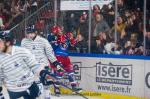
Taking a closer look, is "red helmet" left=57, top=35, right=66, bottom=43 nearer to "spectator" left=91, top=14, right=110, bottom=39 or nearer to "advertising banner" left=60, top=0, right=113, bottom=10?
"spectator" left=91, top=14, right=110, bottom=39

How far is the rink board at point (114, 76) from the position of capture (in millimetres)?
12188

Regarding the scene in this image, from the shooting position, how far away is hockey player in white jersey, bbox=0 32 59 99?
25.7 ft

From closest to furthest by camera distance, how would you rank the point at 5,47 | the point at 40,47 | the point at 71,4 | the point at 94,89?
the point at 5,47 < the point at 40,47 < the point at 94,89 < the point at 71,4

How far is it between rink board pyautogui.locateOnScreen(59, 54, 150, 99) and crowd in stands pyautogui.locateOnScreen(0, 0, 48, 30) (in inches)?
111

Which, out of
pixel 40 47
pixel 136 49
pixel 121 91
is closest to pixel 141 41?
pixel 136 49

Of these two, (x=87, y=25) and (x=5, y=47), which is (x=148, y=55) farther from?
(x=5, y=47)

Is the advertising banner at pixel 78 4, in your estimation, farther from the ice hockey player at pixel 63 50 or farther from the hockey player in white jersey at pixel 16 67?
the hockey player in white jersey at pixel 16 67

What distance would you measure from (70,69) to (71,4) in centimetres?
167

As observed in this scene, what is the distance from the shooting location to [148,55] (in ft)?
40.9

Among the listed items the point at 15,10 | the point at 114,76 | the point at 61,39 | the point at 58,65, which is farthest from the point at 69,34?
the point at 15,10

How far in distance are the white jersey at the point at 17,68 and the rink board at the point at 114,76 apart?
15.2ft

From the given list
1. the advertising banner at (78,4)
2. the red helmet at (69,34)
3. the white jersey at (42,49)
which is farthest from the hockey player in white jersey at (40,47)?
the advertising banner at (78,4)

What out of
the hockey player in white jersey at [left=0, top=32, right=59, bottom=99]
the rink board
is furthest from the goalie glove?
the hockey player in white jersey at [left=0, top=32, right=59, bottom=99]

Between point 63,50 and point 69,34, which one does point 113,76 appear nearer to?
point 63,50
